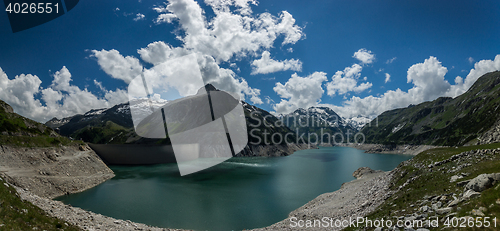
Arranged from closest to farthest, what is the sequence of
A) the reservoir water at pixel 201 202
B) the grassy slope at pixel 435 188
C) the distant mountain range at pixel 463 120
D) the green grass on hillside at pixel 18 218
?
the grassy slope at pixel 435 188 → the green grass on hillside at pixel 18 218 → the reservoir water at pixel 201 202 → the distant mountain range at pixel 463 120

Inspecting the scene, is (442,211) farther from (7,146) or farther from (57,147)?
(57,147)

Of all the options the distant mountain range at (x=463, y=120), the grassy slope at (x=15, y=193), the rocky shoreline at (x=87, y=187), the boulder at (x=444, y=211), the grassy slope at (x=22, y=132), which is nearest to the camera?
the boulder at (x=444, y=211)

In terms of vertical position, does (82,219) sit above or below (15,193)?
below

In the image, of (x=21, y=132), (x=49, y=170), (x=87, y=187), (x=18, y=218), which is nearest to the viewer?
(x=18, y=218)

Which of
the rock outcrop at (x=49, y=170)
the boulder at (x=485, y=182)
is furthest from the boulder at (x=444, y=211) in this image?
the rock outcrop at (x=49, y=170)

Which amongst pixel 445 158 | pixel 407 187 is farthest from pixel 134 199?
pixel 445 158

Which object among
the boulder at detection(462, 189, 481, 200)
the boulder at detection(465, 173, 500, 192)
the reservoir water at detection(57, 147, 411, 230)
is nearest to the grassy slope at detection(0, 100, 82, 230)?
the reservoir water at detection(57, 147, 411, 230)

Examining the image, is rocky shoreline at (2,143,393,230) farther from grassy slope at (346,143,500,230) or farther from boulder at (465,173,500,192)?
boulder at (465,173,500,192)

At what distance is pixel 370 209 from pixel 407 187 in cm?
379

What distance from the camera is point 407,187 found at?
58.2ft

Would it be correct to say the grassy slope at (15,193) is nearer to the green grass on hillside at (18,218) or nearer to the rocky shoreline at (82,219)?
the green grass on hillside at (18,218)

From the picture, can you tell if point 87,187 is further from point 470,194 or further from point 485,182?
point 485,182

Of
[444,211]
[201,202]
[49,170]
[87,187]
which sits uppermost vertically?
[444,211]

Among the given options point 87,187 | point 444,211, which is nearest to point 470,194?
point 444,211
